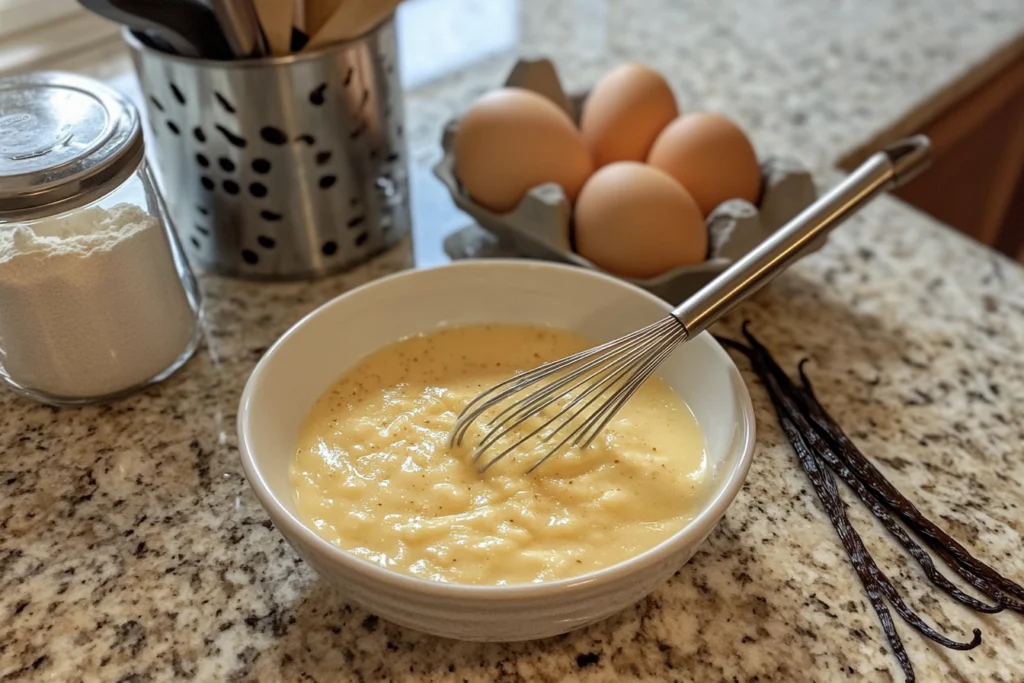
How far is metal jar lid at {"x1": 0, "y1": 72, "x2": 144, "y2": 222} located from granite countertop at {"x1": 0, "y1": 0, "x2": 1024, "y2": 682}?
202 mm

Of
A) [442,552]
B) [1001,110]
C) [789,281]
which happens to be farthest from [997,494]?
[1001,110]

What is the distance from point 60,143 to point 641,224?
48 cm

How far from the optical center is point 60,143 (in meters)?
0.66

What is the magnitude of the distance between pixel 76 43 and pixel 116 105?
62 centimetres

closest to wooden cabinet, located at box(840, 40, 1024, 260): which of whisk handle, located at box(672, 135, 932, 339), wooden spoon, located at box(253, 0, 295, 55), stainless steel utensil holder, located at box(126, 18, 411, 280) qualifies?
whisk handle, located at box(672, 135, 932, 339)

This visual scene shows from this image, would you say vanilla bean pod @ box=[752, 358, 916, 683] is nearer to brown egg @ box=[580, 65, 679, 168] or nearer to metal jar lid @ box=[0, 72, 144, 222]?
brown egg @ box=[580, 65, 679, 168]

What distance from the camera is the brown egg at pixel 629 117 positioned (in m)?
0.91

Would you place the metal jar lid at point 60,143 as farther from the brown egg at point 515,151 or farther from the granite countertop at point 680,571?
the brown egg at point 515,151

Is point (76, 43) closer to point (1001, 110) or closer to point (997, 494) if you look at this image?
point (997, 494)

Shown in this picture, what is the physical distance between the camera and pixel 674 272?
792 mm

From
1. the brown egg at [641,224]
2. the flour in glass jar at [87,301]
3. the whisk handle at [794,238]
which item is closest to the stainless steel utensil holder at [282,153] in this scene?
the flour in glass jar at [87,301]

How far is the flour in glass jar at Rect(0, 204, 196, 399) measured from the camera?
2.19 feet

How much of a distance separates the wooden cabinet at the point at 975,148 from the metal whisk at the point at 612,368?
20.1 inches

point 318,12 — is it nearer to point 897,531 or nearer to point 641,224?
point 641,224
